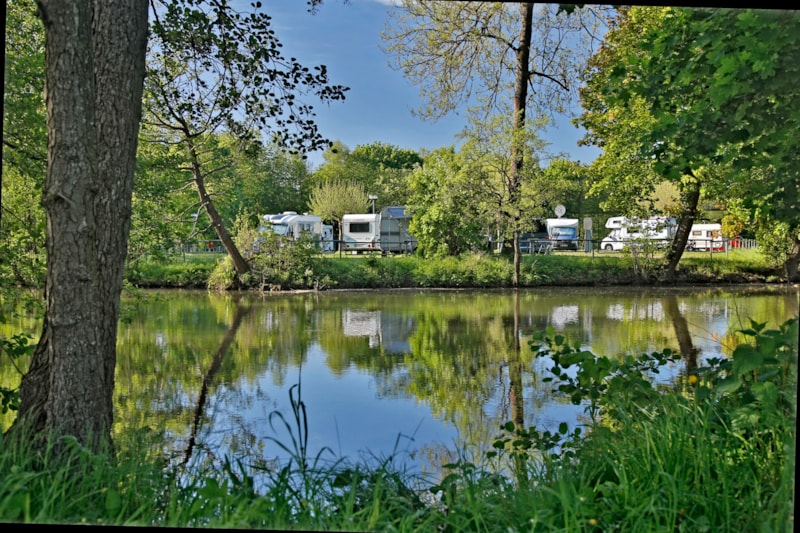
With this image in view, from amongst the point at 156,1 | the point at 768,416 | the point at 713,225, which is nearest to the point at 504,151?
the point at 713,225

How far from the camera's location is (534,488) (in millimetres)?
2342

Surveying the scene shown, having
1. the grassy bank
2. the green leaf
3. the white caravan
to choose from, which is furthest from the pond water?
the white caravan

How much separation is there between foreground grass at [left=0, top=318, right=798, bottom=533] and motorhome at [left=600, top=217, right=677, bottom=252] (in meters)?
3.52

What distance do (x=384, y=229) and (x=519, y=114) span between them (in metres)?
1.85

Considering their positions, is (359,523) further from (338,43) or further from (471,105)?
(471,105)

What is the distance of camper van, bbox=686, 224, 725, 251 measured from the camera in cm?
615

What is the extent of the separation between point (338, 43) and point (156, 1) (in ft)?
4.40

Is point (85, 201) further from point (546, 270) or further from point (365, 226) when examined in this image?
point (546, 270)

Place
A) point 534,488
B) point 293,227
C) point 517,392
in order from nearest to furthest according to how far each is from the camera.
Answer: point 534,488 < point 517,392 < point 293,227

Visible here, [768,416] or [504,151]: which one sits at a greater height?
[504,151]

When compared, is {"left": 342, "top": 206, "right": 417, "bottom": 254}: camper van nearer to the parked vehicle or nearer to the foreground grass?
the parked vehicle

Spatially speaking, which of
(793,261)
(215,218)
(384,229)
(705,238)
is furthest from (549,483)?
(215,218)

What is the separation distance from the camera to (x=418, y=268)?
8.88m

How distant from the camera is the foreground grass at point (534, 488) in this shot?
2039 mm
